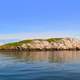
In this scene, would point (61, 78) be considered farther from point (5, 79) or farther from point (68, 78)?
point (5, 79)

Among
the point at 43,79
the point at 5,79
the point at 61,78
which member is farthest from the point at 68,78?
the point at 5,79

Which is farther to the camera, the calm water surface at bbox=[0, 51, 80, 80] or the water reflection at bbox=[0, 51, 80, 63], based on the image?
the water reflection at bbox=[0, 51, 80, 63]

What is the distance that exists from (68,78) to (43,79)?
4455 mm

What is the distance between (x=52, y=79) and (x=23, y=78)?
5.38 meters

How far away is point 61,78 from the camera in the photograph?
46344 mm

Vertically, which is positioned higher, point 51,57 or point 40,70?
point 40,70

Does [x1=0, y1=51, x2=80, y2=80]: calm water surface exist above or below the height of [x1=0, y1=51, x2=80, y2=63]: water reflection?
above

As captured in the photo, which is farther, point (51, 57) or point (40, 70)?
point (51, 57)

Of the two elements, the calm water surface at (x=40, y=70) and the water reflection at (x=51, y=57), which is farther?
the water reflection at (x=51, y=57)

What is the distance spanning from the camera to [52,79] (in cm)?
4559

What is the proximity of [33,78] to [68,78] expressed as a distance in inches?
245

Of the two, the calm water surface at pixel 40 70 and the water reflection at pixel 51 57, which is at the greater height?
the calm water surface at pixel 40 70

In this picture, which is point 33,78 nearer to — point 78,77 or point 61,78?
point 61,78

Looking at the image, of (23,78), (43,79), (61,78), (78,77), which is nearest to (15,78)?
(23,78)
